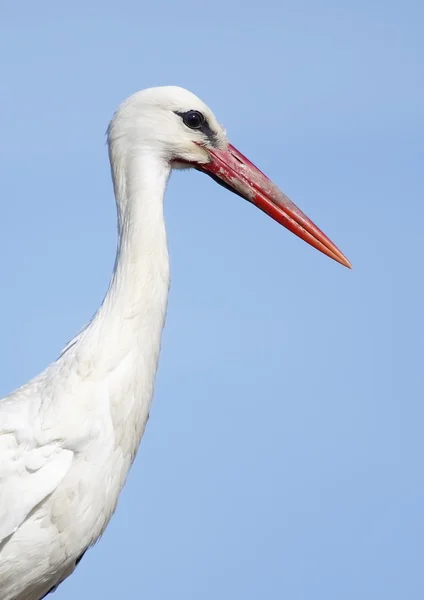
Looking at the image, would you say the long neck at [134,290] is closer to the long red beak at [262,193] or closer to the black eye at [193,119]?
the black eye at [193,119]

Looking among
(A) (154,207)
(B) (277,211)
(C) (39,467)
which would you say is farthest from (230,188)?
(C) (39,467)

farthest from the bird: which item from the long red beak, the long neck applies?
the long red beak

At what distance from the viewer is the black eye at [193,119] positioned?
21.6 ft

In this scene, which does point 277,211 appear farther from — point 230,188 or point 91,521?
point 91,521

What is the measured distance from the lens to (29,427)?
20.2ft

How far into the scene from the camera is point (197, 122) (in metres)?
6.64

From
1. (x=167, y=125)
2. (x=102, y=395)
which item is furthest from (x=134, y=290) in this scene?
(x=167, y=125)

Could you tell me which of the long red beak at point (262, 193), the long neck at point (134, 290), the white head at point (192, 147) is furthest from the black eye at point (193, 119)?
Result: the long neck at point (134, 290)

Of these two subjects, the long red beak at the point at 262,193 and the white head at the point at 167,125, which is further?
the long red beak at the point at 262,193

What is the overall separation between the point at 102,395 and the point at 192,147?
1.29 m

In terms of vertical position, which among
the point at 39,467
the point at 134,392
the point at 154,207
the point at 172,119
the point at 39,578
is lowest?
the point at 39,578

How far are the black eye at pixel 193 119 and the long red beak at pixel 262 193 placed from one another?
0.61ft

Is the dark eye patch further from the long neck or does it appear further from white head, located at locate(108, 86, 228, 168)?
the long neck

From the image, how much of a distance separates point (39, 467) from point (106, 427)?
0.34 m
